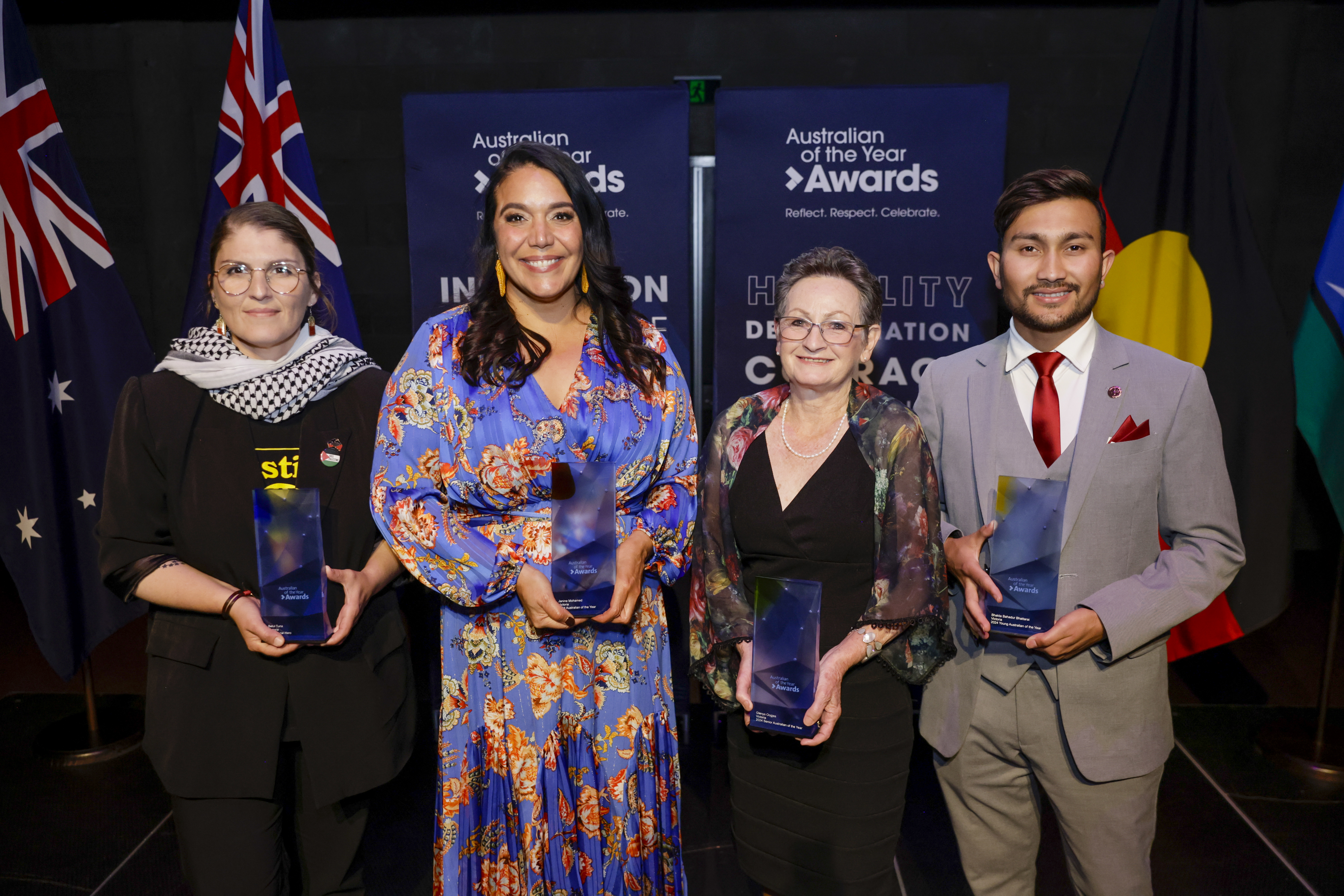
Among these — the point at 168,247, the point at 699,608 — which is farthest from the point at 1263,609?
the point at 168,247

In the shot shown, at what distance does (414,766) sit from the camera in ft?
10.9

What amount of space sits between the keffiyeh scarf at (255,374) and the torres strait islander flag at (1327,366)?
121 inches

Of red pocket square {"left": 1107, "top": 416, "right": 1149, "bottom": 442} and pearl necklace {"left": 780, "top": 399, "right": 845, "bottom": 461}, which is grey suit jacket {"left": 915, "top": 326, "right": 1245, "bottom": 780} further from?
pearl necklace {"left": 780, "top": 399, "right": 845, "bottom": 461}

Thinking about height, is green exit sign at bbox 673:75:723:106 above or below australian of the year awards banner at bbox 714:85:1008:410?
above

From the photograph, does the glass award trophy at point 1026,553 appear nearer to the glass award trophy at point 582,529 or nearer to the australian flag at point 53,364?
the glass award trophy at point 582,529

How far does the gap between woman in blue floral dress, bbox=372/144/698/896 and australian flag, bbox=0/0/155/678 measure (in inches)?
72.5

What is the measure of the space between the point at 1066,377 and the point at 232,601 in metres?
1.76

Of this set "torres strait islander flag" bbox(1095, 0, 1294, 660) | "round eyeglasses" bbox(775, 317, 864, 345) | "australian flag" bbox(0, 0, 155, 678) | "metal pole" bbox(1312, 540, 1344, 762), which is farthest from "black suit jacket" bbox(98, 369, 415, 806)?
"metal pole" bbox(1312, 540, 1344, 762)

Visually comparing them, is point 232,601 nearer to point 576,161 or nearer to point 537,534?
point 537,534

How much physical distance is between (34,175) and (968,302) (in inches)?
129

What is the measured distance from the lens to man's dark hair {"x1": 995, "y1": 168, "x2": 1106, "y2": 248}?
1761 mm

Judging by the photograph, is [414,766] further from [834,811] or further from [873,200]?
[873,200]

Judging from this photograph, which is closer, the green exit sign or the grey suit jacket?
the grey suit jacket

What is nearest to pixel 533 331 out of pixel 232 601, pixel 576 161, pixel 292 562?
pixel 292 562
